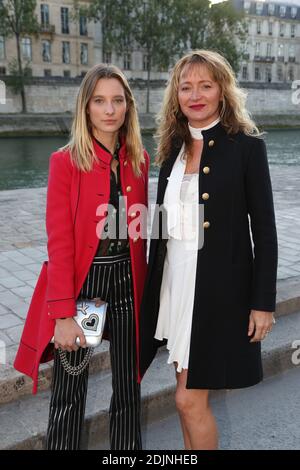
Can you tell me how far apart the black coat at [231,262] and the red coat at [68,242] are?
0.30m

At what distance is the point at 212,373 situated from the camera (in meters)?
1.88

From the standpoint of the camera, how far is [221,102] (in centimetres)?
192

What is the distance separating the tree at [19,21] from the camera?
116 ft

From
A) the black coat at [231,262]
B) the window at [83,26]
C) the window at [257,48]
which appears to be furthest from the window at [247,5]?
the black coat at [231,262]

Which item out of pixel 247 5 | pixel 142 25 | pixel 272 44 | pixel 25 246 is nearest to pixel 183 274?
pixel 25 246

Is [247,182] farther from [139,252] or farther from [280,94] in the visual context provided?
[280,94]

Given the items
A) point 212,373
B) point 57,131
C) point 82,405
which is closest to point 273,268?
point 212,373

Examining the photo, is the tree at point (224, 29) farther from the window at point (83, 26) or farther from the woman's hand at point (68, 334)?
the woman's hand at point (68, 334)

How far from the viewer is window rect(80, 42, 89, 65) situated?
154ft

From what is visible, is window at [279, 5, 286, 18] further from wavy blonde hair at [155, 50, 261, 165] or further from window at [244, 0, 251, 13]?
wavy blonde hair at [155, 50, 261, 165]

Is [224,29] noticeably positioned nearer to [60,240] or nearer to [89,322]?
[60,240]

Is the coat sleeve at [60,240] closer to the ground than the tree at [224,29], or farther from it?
closer to the ground

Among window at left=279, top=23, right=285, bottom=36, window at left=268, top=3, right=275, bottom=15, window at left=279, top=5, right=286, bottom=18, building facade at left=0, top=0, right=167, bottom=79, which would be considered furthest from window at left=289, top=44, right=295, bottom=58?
building facade at left=0, top=0, right=167, bottom=79
